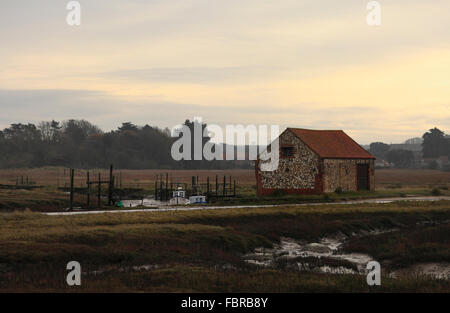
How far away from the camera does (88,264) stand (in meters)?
24.5

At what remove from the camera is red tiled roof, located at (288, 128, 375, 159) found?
199 ft

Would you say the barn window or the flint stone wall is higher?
the barn window

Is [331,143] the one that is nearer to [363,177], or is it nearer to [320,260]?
[363,177]

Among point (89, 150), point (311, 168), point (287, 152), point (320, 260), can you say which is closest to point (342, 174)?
point (311, 168)

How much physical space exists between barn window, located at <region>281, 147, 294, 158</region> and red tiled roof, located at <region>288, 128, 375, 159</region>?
155 cm

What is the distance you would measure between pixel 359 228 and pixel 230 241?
11668 millimetres

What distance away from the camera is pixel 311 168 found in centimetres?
5916

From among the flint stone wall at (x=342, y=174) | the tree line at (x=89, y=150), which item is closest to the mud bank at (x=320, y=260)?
the flint stone wall at (x=342, y=174)

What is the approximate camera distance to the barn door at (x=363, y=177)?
64500mm

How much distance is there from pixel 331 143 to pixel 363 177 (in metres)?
5.08

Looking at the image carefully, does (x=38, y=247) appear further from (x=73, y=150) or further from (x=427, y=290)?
(x=73, y=150)

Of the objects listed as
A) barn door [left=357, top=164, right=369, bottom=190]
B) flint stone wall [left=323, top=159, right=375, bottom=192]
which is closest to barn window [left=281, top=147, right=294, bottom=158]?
flint stone wall [left=323, top=159, right=375, bottom=192]

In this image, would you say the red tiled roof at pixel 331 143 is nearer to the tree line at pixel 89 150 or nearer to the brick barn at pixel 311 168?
the brick barn at pixel 311 168

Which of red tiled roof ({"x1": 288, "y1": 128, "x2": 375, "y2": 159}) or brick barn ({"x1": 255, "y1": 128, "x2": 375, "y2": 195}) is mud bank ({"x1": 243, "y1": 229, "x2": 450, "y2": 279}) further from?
red tiled roof ({"x1": 288, "y1": 128, "x2": 375, "y2": 159})
